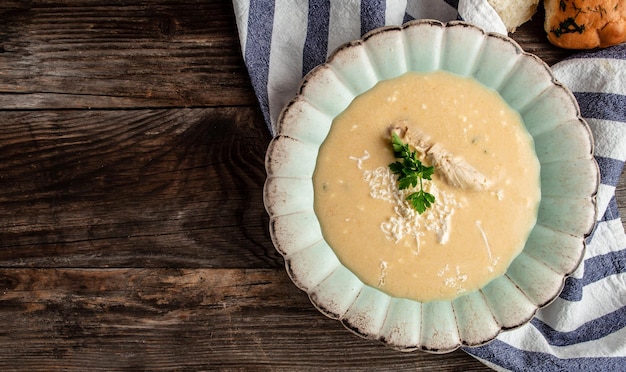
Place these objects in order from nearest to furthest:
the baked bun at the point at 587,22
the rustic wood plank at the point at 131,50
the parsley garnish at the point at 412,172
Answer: the parsley garnish at the point at 412,172 < the baked bun at the point at 587,22 < the rustic wood plank at the point at 131,50

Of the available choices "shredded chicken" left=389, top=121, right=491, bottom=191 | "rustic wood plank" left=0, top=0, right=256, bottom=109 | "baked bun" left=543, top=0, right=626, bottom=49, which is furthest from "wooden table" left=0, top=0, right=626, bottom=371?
"shredded chicken" left=389, top=121, right=491, bottom=191

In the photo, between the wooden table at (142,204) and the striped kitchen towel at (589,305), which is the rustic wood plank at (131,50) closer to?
the wooden table at (142,204)

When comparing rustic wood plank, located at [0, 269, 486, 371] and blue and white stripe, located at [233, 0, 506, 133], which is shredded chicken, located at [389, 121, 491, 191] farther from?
rustic wood plank, located at [0, 269, 486, 371]

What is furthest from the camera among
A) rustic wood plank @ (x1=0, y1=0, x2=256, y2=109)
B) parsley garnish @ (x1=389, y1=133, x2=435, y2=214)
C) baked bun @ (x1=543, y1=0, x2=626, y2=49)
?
rustic wood plank @ (x1=0, y1=0, x2=256, y2=109)

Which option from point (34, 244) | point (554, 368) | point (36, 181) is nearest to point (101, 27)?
point (36, 181)

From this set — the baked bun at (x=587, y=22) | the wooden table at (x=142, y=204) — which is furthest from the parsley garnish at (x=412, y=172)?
the baked bun at (x=587, y=22)

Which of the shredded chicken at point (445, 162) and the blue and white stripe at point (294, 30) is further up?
the blue and white stripe at point (294, 30)
